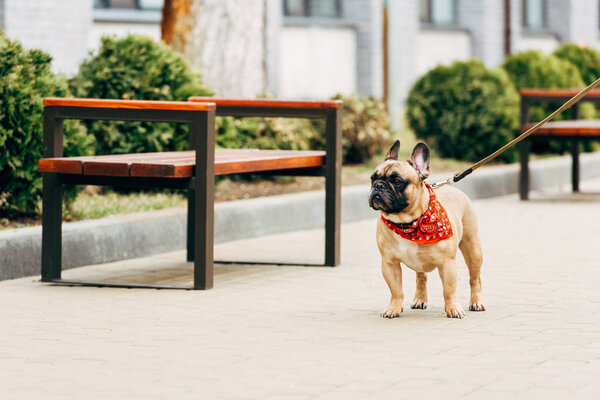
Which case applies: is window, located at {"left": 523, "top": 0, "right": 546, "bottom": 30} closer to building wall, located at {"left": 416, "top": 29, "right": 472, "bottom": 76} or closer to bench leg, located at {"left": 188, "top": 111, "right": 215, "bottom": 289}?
building wall, located at {"left": 416, "top": 29, "right": 472, "bottom": 76}

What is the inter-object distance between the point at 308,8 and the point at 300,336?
17731 millimetres

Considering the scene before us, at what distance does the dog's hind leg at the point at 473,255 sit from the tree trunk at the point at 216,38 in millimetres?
6441

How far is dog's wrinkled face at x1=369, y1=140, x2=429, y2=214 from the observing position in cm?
631

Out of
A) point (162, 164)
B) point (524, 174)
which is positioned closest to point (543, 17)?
point (524, 174)

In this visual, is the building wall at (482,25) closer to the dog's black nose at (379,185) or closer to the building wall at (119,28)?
the building wall at (119,28)

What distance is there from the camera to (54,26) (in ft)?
49.2

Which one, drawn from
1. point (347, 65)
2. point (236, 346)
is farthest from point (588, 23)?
point (236, 346)

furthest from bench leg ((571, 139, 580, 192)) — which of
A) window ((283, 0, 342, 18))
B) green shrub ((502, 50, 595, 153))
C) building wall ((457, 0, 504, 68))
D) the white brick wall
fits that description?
building wall ((457, 0, 504, 68))

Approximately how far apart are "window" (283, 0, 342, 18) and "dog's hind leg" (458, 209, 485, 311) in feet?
54.6

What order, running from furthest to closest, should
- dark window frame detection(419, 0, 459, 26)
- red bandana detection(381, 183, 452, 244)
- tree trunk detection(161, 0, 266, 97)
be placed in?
dark window frame detection(419, 0, 459, 26), tree trunk detection(161, 0, 266, 97), red bandana detection(381, 183, 452, 244)

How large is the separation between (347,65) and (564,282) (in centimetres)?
1583

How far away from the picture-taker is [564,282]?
26.1 feet

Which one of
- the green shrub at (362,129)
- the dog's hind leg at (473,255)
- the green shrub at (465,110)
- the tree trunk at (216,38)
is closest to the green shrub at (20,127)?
the dog's hind leg at (473,255)

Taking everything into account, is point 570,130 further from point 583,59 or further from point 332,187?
point 583,59
